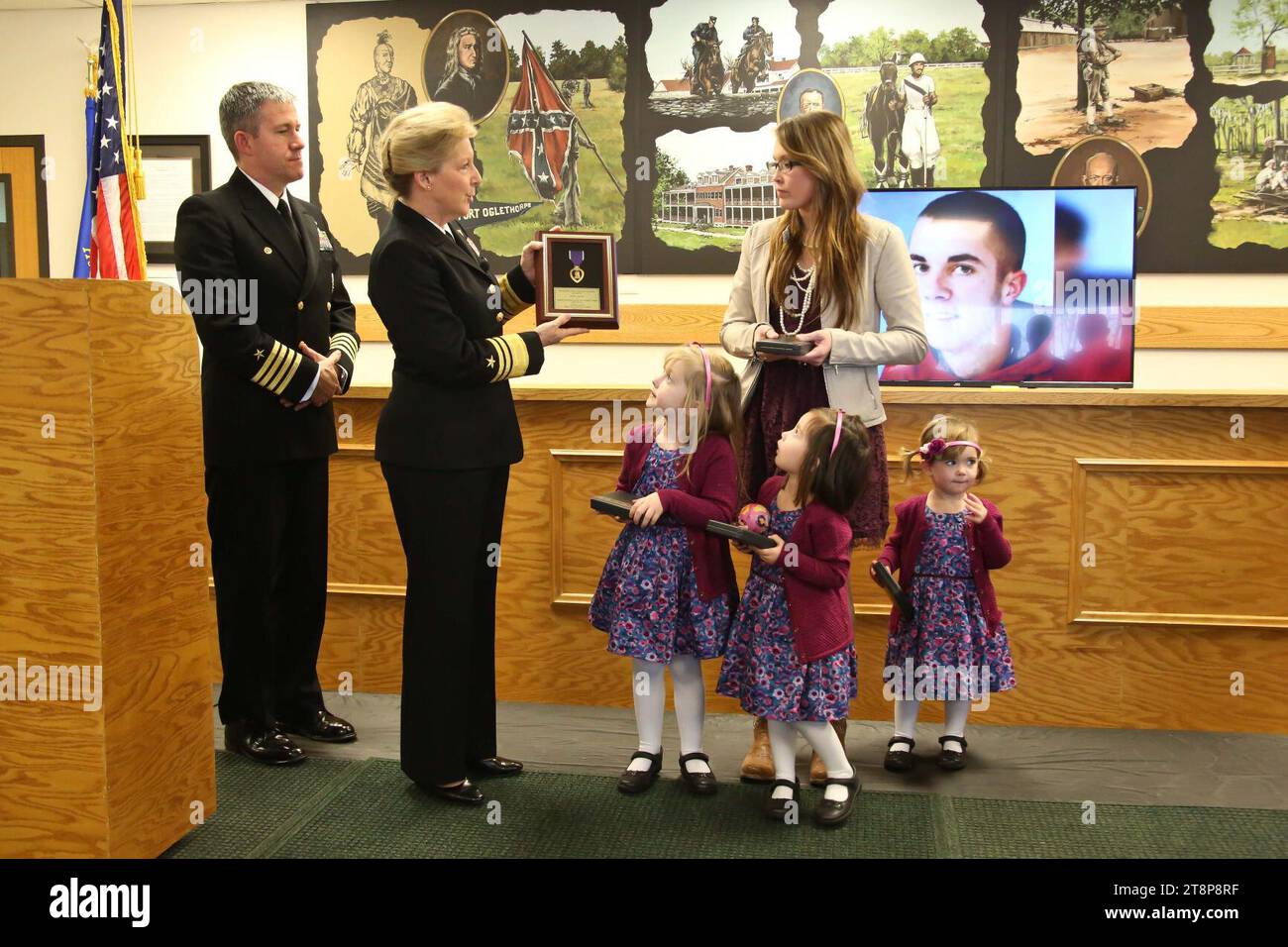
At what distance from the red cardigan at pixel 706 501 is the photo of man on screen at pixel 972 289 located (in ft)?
3.75

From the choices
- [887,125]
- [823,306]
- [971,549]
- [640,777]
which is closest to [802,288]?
[823,306]

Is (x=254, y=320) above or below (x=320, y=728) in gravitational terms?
above

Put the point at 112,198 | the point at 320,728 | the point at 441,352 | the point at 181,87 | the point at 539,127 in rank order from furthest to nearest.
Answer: the point at 181,87
the point at 539,127
the point at 320,728
the point at 112,198
the point at 441,352

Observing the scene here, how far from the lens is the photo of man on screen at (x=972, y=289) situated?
3.90 m

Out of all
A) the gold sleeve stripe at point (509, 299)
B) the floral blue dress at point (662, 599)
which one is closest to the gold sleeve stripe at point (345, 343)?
the gold sleeve stripe at point (509, 299)

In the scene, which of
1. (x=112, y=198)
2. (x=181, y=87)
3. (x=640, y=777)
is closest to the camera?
(x=640, y=777)

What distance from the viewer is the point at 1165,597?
3561 mm

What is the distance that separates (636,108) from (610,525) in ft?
7.33

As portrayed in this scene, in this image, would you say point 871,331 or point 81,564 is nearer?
point 81,564

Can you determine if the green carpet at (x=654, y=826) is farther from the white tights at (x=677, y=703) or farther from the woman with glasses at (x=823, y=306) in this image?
the woman with glasses at (x=823, y=306)

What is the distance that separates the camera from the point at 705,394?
2945 millimetres

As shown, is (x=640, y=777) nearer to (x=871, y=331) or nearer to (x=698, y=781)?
(x=698, y=781)

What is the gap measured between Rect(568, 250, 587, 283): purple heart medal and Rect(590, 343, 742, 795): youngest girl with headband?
302 mm

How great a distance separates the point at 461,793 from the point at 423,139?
1.61 m
